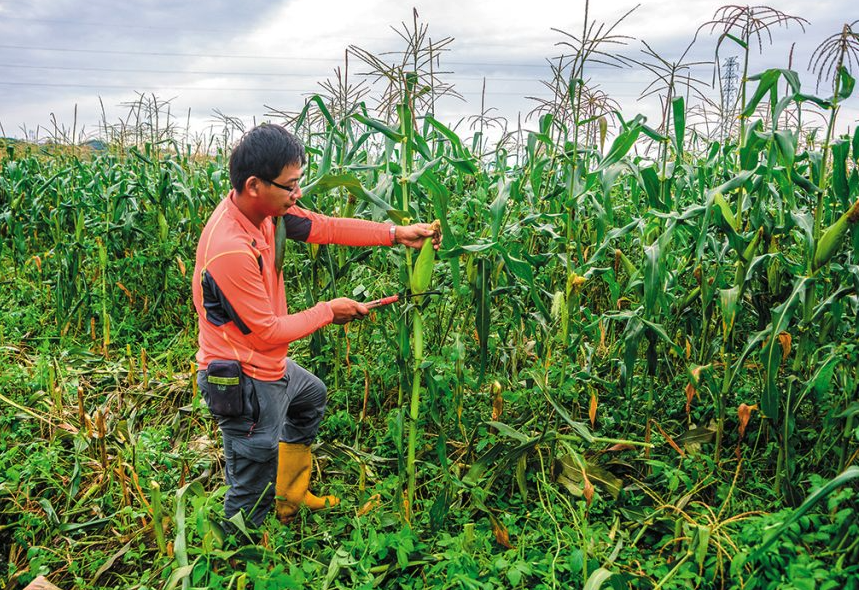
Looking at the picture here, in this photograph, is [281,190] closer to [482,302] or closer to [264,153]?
[264,153]

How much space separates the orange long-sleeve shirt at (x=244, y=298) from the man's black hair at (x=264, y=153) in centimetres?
18

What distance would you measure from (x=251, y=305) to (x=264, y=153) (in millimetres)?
567

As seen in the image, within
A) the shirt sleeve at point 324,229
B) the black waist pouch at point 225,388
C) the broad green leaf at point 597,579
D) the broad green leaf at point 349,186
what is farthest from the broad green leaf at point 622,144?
the black waist pouch at point 225,388

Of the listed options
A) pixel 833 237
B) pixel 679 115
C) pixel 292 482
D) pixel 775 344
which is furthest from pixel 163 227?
pixel 833 237

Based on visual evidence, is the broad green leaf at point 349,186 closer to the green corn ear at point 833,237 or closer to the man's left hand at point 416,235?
the man's left hand at point 416,235

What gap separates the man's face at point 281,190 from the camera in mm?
2344

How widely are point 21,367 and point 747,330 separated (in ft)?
15.3

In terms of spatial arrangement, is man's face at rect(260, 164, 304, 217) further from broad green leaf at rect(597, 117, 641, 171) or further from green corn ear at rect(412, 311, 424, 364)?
broad green leaf at rect(597, 117, 641, 171)

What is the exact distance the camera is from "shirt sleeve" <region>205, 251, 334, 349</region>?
229 cm

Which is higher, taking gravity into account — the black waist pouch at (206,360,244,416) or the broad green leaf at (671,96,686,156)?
the broad green leaf at (671,96,686,156)

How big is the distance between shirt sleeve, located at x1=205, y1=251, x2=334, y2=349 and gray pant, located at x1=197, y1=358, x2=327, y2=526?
232mm

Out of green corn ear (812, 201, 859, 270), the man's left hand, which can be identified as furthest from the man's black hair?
green corn ear (812, 201, 859, 270)

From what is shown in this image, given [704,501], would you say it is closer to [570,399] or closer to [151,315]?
[570,399]

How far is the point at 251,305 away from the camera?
2332mm
